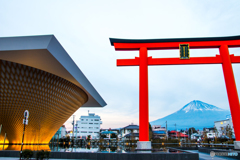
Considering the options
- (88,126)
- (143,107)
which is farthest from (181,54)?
(88,126)

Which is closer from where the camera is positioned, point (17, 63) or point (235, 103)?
point (17, 63)

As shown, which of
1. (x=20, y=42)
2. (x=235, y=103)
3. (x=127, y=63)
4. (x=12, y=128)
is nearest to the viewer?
(x=20, y=42)

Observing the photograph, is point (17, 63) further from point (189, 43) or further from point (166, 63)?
point (189, 43)

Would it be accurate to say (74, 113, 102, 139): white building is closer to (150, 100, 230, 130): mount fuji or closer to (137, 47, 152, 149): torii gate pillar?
(150, 100, 230, 130): mount fuji

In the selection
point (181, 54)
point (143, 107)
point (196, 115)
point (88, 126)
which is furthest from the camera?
point (88, 126)

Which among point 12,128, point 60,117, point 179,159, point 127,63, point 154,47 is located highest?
point 154,47

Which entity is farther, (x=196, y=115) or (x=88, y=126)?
(x=88, y=126)

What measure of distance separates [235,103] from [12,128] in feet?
62.5

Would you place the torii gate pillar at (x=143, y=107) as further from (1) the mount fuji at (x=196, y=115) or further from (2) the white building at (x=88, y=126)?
(2) the white building at (x=88, y=126)

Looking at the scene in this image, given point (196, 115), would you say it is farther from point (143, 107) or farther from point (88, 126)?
point (88, 126)

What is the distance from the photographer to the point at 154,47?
47.7 ft

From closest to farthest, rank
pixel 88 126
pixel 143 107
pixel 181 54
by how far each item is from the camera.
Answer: pixel 143 107
pixel 181 54
pixel 88 126

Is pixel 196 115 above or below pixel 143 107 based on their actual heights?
above

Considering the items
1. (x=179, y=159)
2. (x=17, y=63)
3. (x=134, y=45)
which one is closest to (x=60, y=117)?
(x=17, y=63)
